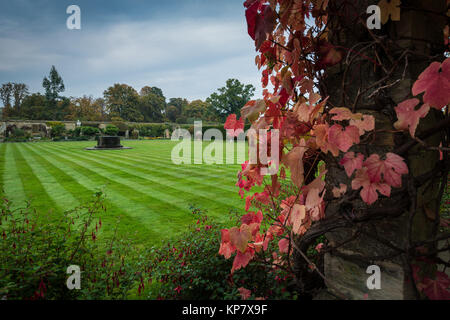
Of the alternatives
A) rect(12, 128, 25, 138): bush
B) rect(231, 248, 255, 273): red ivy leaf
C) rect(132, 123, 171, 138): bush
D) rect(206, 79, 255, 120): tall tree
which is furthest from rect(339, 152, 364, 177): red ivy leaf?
rect(206, 79, 255, 120): tall tree

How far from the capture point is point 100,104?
2282 inches

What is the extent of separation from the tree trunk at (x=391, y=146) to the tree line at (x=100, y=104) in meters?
47.4

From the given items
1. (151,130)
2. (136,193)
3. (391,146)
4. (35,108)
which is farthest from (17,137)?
(391,146)

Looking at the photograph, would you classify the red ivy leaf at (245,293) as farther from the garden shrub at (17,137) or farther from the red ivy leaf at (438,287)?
the garden shrub at (17,137)

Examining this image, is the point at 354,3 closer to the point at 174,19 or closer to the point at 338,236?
the point at 338,236

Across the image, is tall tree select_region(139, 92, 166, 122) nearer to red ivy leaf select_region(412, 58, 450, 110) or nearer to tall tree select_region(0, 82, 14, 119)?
tall tree select_region(0, 82, 14, 119)

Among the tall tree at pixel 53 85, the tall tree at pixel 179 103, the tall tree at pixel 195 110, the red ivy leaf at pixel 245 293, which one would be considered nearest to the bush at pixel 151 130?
the tall tree at pixel 53 85

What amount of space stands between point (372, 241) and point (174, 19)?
2.88 meters

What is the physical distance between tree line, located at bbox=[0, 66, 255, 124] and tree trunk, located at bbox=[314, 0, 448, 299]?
155 ft

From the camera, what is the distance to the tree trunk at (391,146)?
0.90 meters

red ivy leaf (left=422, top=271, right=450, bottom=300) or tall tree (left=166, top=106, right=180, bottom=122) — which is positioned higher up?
tall tree (left=166, top=106, right=180, bottom=122)

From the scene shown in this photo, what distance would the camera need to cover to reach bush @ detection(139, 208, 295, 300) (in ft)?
4.64

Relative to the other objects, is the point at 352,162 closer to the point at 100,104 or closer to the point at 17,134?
the point at 17,134

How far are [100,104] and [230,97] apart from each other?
118 feet
